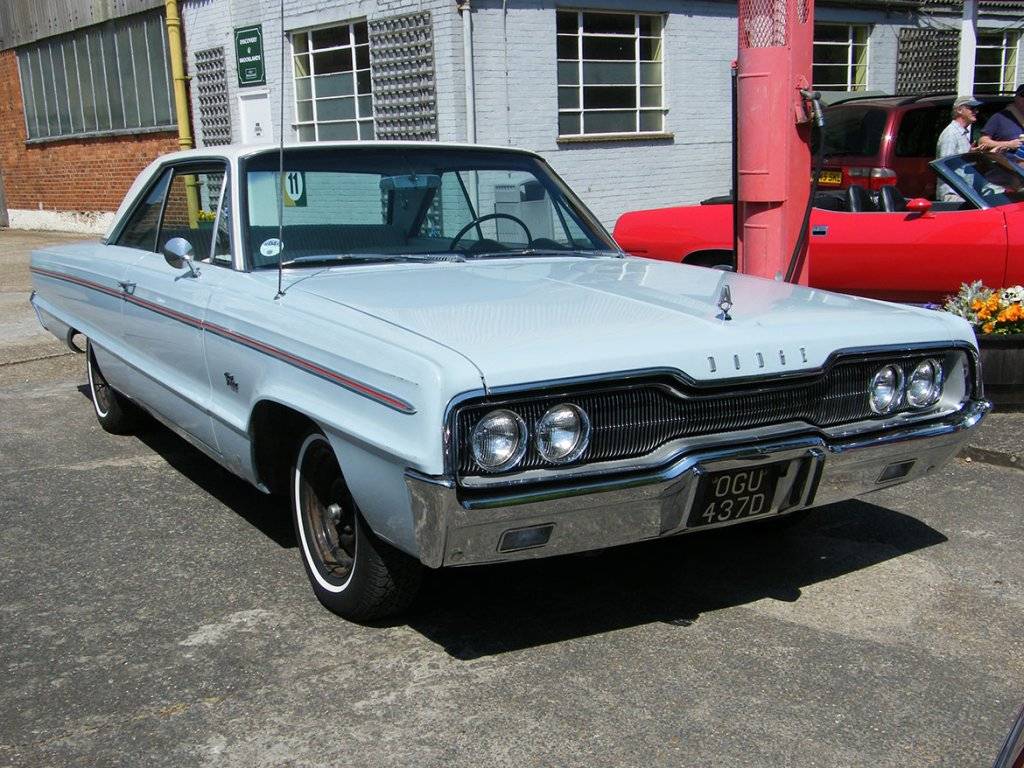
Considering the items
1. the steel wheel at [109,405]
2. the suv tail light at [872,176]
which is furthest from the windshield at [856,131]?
the steel wheel at [109,405]

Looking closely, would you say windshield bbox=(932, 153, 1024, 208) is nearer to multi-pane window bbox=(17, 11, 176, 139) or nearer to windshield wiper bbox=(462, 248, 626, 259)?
windshield wiper bbox=(462, 248, 626, 259)

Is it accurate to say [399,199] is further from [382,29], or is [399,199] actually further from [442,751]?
[382,29]

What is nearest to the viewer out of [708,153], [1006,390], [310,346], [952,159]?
[310,346]

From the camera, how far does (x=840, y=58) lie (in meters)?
16.0

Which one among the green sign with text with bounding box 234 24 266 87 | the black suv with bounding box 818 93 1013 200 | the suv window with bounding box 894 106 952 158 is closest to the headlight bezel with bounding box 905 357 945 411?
the black suv with bounding box 818 93 1013 200

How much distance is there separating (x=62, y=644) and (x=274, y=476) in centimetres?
86

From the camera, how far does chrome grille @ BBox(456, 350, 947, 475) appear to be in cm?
296

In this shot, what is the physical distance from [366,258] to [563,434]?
1.47 meters

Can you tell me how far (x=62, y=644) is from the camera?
11.4 feet

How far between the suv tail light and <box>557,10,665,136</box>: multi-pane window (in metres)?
4.14

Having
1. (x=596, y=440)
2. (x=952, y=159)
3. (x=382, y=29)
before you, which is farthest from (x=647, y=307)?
(x=382, y=29)

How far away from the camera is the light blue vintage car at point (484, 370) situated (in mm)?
2943

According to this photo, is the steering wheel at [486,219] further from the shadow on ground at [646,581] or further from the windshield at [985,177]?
the windshield at [985,177]

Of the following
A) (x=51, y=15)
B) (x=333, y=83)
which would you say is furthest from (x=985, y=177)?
(x=51, y=15)
